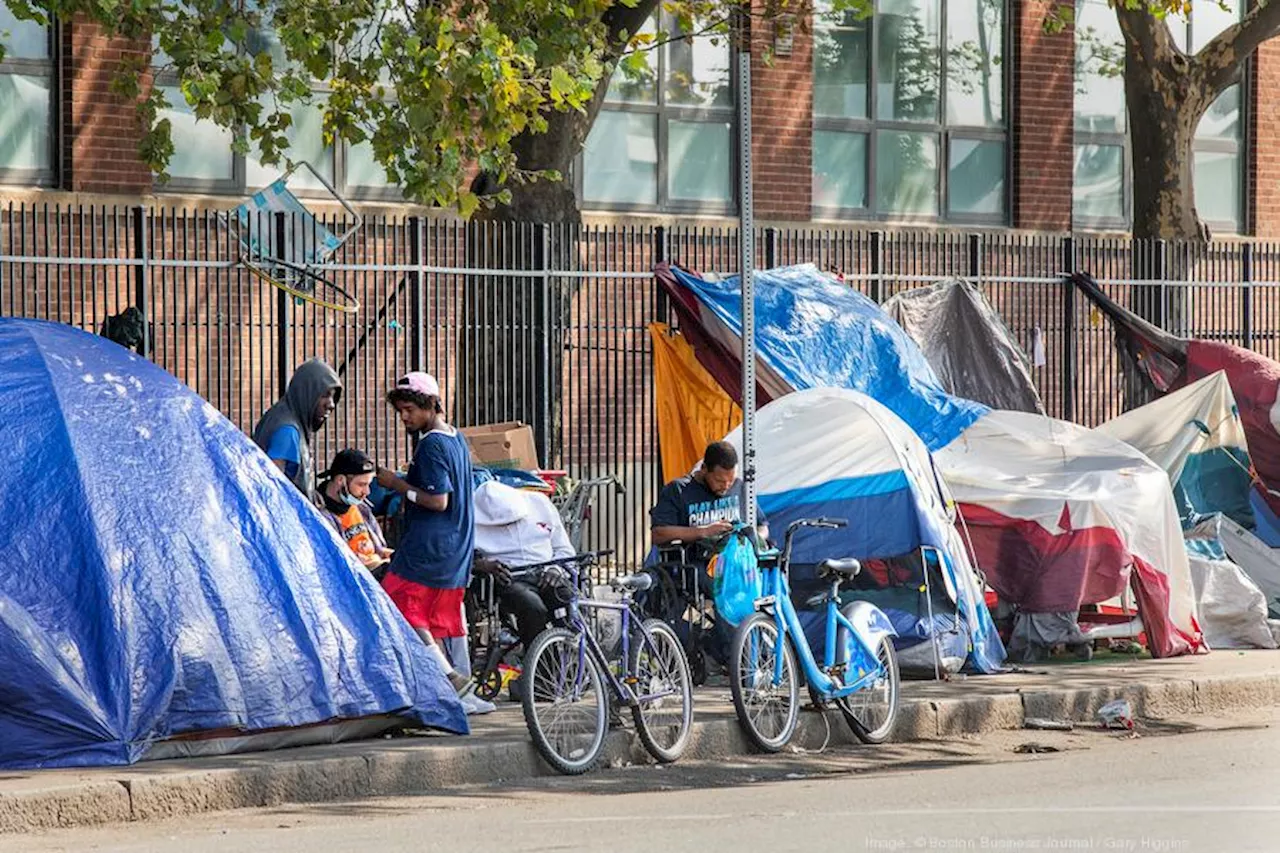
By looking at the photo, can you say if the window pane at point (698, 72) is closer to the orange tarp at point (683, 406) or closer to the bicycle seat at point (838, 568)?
the orange tarp at point (683, 406)

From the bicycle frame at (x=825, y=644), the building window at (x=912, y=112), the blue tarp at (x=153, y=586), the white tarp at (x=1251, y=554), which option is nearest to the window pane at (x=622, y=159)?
the building window at (x=912, y=112)

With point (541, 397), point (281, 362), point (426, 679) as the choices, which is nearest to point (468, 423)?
point (541, 397)

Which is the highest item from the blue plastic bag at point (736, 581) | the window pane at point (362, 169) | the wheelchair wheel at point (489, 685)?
the window pane at point (362, 169)

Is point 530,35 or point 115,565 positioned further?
point 530,35

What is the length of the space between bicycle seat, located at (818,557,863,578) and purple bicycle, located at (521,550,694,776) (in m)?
1.00

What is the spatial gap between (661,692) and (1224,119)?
53.5ft

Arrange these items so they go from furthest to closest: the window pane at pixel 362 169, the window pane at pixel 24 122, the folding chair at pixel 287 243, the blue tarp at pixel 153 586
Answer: the window pane at pixel 362 169 → the window pane at pixel 24 122 → the folding chair at pixel 287 243 → the blue tarp at pixel 153 586

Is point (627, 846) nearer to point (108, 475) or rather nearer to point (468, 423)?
point (108, 475)

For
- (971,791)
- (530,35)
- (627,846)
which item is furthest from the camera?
(530,35)

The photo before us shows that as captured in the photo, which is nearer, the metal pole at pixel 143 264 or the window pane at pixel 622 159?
the metal pole at pixel 143 264

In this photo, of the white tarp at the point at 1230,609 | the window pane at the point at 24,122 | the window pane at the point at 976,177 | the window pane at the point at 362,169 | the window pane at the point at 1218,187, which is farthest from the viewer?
the window pane at the point at 1218,187

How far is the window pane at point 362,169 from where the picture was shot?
20422 millimetres

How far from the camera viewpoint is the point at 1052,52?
24188 millimetres

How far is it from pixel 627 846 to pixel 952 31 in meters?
16.7
